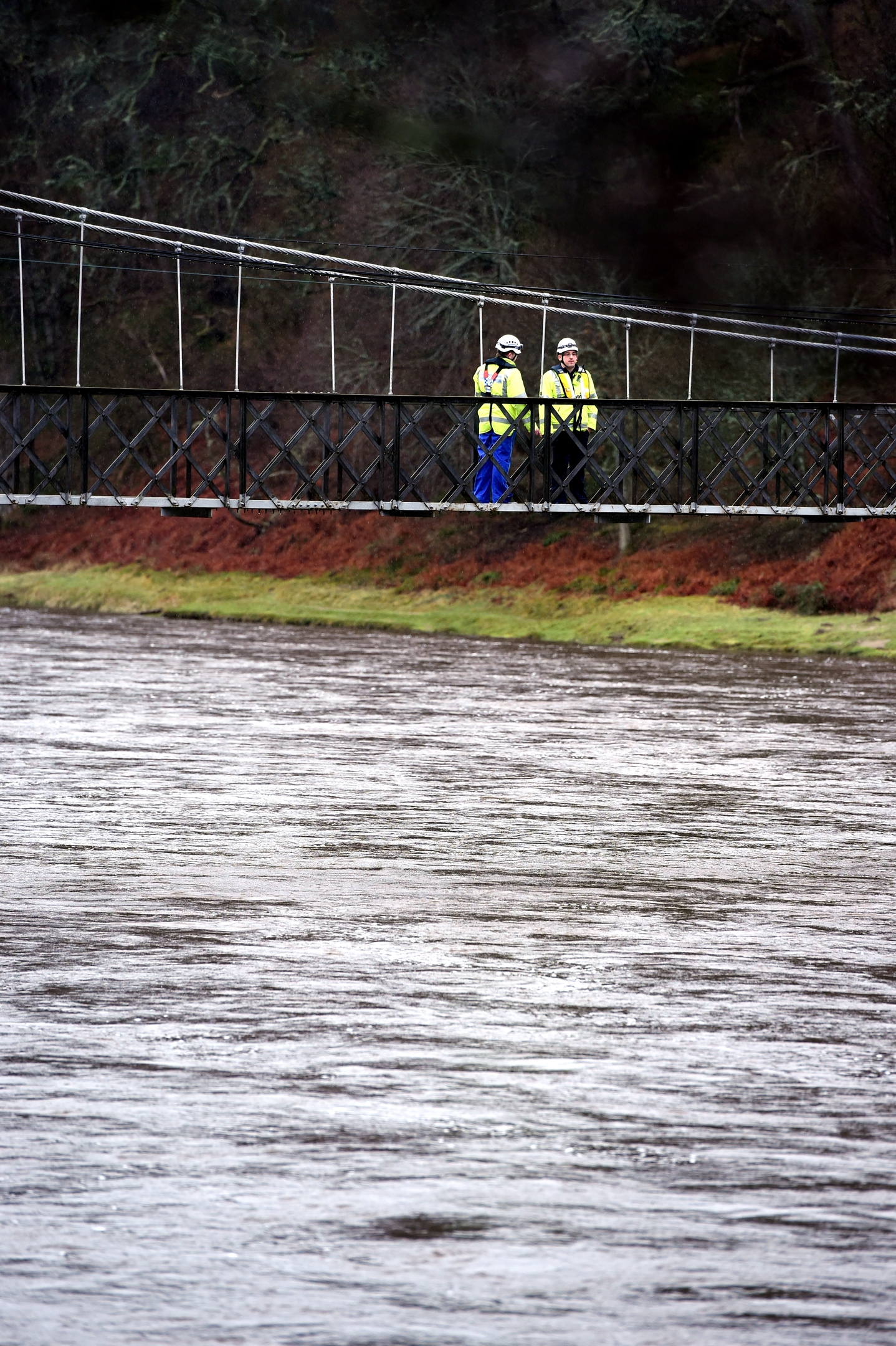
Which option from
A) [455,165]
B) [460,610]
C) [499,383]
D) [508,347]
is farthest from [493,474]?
[455,165]

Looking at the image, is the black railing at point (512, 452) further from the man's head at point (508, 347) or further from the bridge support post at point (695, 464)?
the man's head at point (508, 347)

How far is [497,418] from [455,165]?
21411mm

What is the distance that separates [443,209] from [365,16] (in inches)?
429

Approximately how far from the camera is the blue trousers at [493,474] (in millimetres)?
32062

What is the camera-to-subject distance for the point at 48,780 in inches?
810

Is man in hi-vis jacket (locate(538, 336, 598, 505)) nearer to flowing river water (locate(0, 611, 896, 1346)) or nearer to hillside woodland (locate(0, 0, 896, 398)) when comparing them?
flowing river water (locate(0, 611, 896, 1346))

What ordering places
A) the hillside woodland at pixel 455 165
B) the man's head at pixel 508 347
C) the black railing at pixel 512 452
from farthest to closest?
the hillside woodland at pixel 455 165 → the black railing at pixel 512 452 → the man's head at pixel 508 347

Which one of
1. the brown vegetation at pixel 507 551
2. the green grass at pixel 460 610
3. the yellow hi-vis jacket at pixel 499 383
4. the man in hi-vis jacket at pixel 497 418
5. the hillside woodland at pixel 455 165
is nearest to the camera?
the man in hi-vis jacket at pixel 497 418

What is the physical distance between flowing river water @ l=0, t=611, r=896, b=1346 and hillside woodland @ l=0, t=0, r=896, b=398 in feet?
93.3

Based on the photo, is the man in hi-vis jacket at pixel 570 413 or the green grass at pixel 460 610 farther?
the green grass at pixel 460 610

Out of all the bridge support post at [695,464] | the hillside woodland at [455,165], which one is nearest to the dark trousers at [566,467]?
the bridge support post at [695,464]

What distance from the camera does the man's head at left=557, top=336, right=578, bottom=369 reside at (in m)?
30.2

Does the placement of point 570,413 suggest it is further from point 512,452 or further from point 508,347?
point 512,452

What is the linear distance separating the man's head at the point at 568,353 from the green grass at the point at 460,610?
39.2ft
